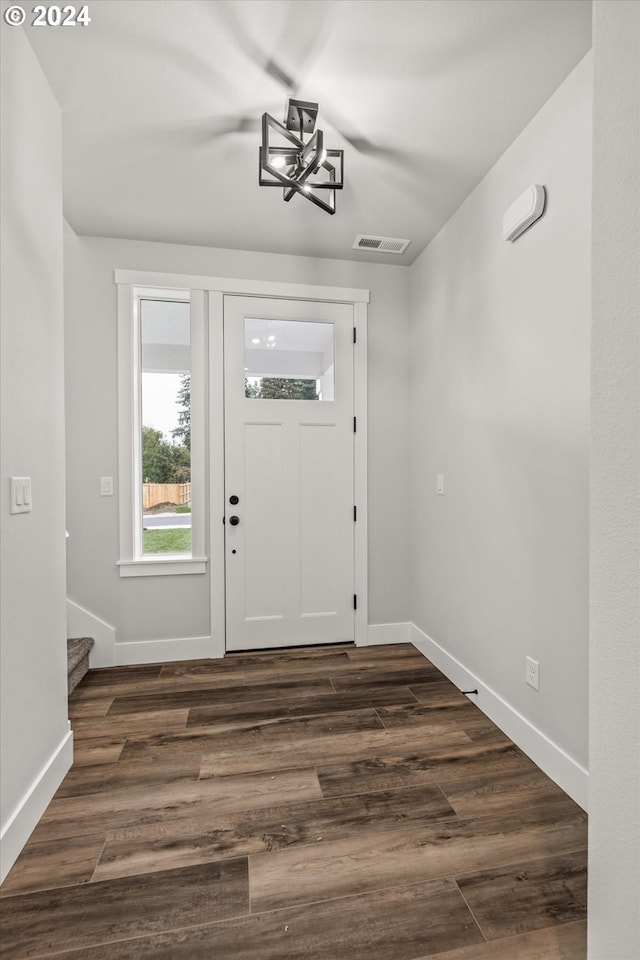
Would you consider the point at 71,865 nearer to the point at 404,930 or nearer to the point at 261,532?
the point at 404,930

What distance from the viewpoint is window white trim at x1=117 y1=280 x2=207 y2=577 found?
9.41ft

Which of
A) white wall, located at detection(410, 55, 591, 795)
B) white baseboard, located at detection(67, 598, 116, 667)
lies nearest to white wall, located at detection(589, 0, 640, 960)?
white wall, located at detection(410, 55, 591, 795)

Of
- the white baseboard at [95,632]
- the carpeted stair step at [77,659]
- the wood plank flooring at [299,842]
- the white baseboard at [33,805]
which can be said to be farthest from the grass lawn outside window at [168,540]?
the white baseboard at [33,805]

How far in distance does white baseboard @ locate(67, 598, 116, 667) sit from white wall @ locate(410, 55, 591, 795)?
199 cm

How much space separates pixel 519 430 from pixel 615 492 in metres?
1.09

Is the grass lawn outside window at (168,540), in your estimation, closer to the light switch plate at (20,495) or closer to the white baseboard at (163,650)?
the white baseboard at (163,650)

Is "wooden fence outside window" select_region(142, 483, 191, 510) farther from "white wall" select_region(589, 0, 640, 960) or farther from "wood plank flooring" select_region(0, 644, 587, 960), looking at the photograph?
"white wall" select_region(589, 0, 640, 960)

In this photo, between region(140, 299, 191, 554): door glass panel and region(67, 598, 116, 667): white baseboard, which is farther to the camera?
region(140, 299, 191, 554): door glass panel

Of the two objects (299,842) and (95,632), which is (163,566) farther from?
(299,842)

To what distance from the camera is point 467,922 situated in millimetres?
1229

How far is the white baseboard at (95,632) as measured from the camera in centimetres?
282

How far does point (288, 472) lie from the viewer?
311 centimetres

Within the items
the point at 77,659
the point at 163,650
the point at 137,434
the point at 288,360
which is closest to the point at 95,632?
the point at 77,659

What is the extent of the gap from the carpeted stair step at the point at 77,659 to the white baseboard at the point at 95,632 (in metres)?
0.04
